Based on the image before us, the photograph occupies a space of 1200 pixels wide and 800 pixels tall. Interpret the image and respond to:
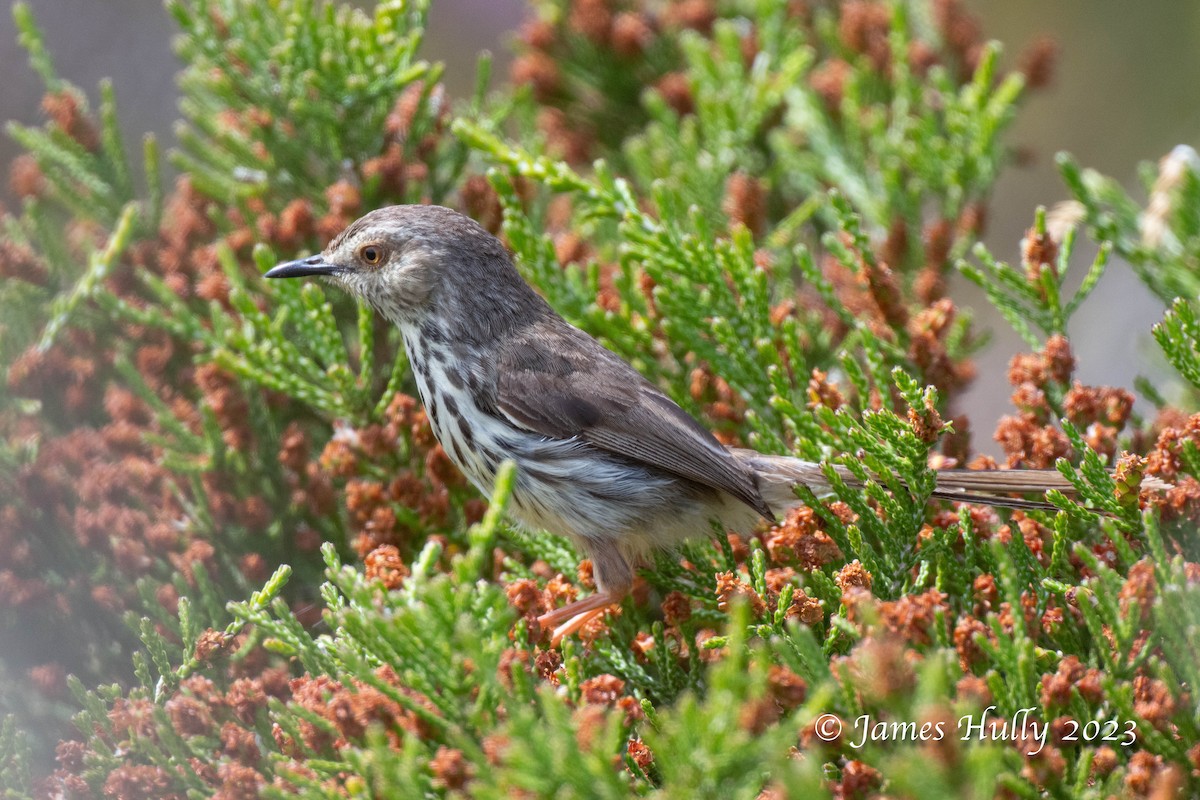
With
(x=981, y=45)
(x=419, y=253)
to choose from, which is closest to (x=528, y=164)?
(x=419, y=253)

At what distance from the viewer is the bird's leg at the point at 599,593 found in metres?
3.16

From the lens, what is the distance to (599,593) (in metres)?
3.28

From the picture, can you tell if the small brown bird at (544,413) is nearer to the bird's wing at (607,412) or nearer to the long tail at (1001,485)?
the bird's wing at (607,412)

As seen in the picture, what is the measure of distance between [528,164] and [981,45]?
3.18 meters

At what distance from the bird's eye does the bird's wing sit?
1.81 ft

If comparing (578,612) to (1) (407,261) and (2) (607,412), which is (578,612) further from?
(1) (407,261)

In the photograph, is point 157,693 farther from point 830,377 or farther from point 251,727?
point 830,377

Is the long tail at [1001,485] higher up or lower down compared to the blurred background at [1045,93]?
lower down

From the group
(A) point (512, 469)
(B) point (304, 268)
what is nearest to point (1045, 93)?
A: (B) point (304, 268)

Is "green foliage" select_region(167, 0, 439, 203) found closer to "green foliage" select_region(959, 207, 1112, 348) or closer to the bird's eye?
the bird's eye

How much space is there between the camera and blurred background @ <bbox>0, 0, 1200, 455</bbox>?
A: 828 centimetres

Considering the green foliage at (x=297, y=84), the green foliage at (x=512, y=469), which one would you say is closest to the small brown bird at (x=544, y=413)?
the green foliage at (x=512, y=469)

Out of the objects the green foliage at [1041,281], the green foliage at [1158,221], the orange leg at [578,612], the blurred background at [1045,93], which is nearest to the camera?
the orange leg at [578,612]

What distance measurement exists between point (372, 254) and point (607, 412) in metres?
1.00
